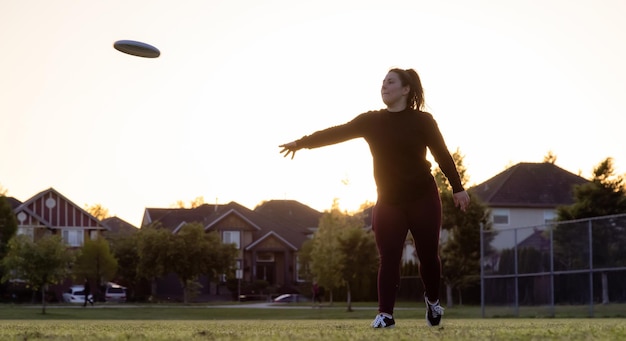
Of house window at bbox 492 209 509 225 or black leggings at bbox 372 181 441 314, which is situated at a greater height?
house window at bbox 492 209 509 225

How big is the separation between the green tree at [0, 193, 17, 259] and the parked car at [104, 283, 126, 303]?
10.1m

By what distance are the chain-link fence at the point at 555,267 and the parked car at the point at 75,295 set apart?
52.4 meters

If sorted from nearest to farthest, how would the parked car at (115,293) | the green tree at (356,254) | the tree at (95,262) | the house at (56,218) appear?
the green tree at (356,254)
the tree at (95,262)
the parked car at (115,293)
the house at (56,218)

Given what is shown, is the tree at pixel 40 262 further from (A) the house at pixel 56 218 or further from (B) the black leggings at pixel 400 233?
(B) the black leggings at pixel 400 233

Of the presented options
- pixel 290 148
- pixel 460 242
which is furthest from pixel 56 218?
pixel 290 148

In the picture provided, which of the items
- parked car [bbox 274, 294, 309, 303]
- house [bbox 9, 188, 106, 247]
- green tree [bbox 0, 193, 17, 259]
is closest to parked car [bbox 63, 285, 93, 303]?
house [bbox 9, 188, 106, 247]

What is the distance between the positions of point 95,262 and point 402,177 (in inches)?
2800

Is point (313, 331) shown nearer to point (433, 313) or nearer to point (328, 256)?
point (433, 313)

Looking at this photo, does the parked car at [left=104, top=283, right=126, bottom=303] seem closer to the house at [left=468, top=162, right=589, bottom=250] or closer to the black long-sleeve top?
the house at [left=468, top=162, right=589, bottom=250]

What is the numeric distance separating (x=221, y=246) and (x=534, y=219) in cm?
2091

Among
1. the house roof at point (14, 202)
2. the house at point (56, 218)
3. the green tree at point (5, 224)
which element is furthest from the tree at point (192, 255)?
the house roof at point (14, 202)

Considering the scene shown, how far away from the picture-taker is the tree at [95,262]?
7762 cm

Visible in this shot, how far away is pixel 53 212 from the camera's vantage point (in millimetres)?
88812

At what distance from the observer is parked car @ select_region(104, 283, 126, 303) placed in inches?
3302
